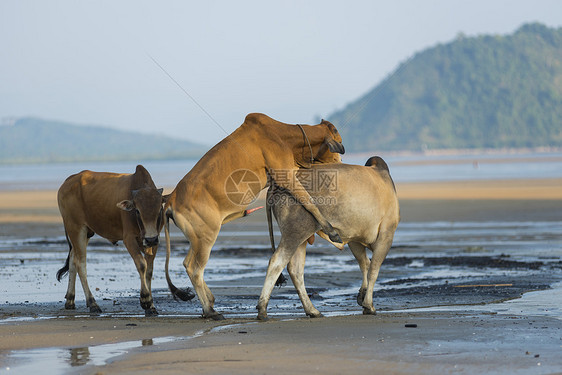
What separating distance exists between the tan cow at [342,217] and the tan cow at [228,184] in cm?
22

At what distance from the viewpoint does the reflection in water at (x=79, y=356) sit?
8375 mm

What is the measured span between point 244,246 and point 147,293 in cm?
1052

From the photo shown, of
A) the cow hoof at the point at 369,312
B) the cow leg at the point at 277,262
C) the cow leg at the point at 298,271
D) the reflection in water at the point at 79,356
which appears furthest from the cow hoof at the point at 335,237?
the reflection in water at the point at 79,356

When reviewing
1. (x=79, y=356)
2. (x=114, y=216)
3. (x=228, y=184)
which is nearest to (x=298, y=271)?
(x=228, y=184)

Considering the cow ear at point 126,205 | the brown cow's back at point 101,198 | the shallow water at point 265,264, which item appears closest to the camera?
the cow ear at point 126,205

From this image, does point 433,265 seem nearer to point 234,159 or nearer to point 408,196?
point 234,159

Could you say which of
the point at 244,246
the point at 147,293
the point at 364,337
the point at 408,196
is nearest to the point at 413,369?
the point at 364,337

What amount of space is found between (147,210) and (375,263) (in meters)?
2.95

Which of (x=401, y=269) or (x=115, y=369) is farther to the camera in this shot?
(x=401, y=269)

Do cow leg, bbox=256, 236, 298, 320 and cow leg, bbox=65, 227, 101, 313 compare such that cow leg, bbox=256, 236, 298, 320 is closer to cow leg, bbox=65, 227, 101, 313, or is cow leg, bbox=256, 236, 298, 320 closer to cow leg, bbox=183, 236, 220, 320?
cow leg, bbox=183, 236, 220, 320

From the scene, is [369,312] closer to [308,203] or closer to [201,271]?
[308,203]

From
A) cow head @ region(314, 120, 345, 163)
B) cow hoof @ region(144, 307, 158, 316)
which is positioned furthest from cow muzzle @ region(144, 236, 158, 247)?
cow head @ region(314, 120, 345, 163)

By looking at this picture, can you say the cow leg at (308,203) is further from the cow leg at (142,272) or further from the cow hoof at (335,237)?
the cow leg at (142,272)

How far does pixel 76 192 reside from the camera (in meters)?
13.2
